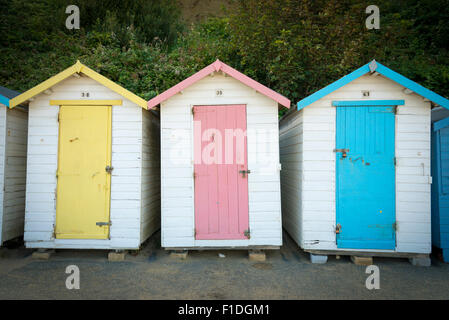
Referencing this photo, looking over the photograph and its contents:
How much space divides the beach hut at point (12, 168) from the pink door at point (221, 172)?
372 cm

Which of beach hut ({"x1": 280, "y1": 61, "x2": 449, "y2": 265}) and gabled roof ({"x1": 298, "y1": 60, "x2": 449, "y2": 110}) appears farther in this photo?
beach hut ({"x1": 280, "y1": 61, "x2": 449, "y2": 265})

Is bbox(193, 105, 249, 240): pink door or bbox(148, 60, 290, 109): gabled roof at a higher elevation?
bbox(148, 60, 290, 109): gabled roof

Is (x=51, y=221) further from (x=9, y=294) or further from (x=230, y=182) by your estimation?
(x=230, y=182)

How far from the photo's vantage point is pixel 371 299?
3498 mm

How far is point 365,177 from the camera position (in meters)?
4.76

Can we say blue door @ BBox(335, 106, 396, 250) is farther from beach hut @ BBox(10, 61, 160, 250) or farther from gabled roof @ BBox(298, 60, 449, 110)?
beach hut @ BBox(10, 61, 160, 250)

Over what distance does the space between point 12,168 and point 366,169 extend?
6.89m

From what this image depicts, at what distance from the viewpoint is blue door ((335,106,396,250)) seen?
185 inches

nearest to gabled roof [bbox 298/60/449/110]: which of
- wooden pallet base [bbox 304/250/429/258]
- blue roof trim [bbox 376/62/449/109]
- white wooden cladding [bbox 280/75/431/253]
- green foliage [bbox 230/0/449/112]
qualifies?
blue roof trim [bbox 376/62/449/109]

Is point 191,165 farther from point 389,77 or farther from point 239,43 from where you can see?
point 239,43

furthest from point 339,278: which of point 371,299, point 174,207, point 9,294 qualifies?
point 9,294

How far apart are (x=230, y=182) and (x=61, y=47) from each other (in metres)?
11.0

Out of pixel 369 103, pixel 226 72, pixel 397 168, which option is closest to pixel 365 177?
pixel 397 168

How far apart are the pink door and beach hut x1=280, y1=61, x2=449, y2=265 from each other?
1139 millimetres
